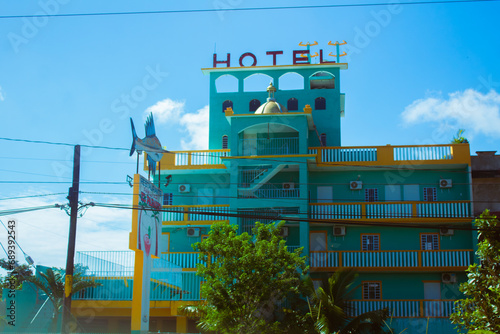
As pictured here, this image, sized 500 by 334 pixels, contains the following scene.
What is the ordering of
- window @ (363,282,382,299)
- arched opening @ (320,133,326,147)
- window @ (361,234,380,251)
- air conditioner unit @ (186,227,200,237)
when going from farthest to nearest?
arched opening @ (320,133,326,147) < window @ (361,234,380,251) < air conditioner unit @ (186,227,200,237) < window @ (363,282,382,299)

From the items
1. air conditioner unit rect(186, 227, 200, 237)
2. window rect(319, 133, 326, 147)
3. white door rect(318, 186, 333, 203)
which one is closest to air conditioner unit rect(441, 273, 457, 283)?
white door rect(318, 186, 333, 203)

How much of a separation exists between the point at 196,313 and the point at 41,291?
9380 mm

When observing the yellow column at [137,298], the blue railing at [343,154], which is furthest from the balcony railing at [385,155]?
the yellow column at [137,298]

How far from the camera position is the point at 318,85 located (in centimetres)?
4497

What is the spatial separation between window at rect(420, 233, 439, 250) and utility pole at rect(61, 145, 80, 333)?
68.7 ft

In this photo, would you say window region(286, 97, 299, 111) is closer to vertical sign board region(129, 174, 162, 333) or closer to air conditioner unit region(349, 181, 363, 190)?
air conditioner unit region(349, 181, 363, 190)

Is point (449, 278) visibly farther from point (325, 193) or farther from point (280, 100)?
point (280, 100)

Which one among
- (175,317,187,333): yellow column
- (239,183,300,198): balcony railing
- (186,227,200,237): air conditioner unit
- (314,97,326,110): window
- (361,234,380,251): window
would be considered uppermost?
(314,97,326,110): window

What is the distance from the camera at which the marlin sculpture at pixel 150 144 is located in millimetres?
30250

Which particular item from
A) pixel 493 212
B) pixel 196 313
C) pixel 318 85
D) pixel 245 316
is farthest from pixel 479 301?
pixel 318 85

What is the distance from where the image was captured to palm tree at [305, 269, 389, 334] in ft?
99.2

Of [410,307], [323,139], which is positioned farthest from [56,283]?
[323,139]

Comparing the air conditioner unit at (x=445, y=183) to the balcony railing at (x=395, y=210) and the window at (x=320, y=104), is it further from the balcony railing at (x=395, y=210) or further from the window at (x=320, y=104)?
the window at (x=320, y=104)

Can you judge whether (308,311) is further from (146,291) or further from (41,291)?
(41,291)
